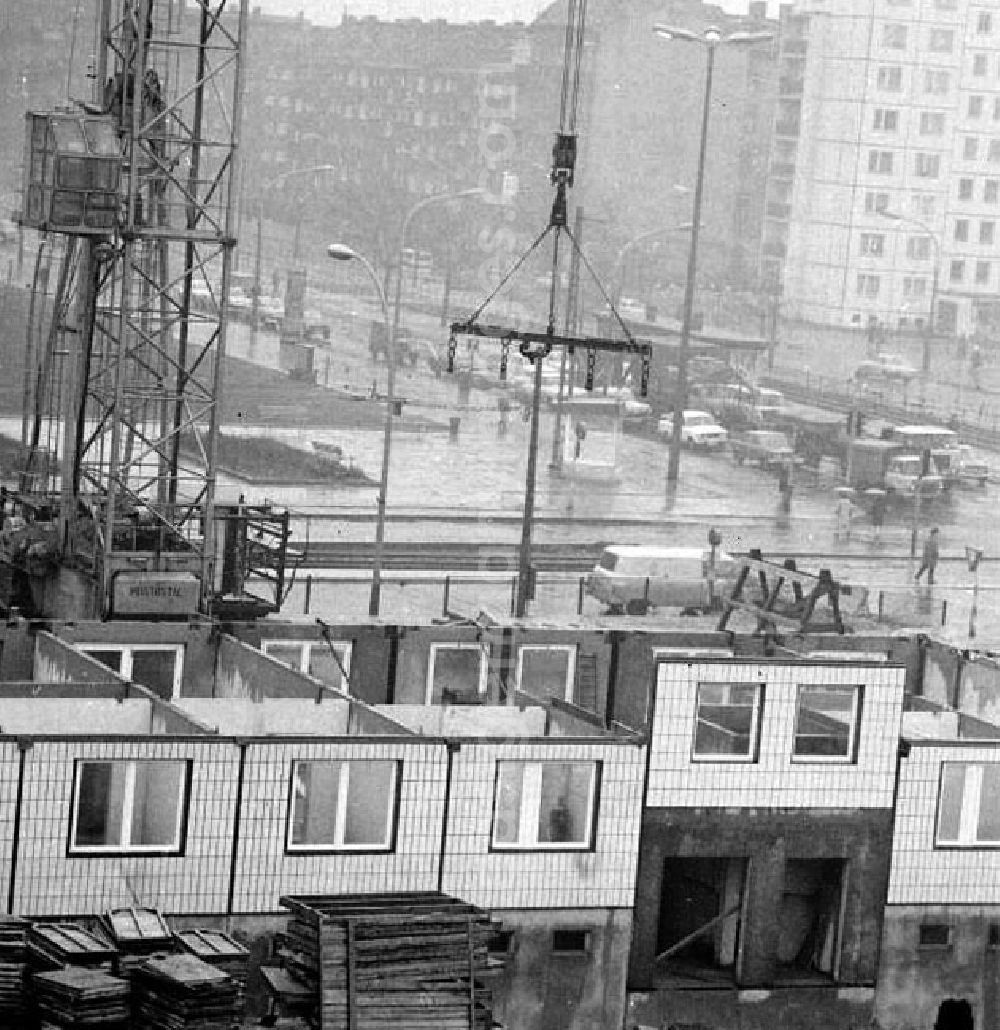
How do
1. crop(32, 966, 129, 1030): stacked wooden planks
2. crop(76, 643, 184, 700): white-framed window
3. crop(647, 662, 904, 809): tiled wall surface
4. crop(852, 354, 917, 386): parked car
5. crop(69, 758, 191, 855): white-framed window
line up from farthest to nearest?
crop(852, 354, 917, 386): parked car
crop(76, 643, 184, 700): white-framed window
crop(647, 662, 904, 809): tiled wall surface
crop(69, 758, 191, 855): white-framed window
crop(32, 966, 129, 1030): stacked wooden planks

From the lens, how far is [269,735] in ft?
56.5

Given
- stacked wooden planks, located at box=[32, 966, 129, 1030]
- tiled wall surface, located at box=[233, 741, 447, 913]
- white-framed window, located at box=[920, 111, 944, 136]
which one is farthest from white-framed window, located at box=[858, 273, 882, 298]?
stacked wooden planks, located at box=[32, 966, 129, 1030]

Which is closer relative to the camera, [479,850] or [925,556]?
[479,850]

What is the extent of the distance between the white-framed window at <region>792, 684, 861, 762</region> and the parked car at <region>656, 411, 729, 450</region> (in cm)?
3005

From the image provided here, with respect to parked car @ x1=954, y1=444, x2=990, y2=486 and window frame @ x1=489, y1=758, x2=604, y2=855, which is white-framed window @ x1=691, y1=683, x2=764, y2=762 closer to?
window frame @ x1=489, y1=758, x2=604, y2=855

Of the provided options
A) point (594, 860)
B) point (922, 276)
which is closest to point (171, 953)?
point (594, 860)

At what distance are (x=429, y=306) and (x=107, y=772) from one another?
44.0 meters

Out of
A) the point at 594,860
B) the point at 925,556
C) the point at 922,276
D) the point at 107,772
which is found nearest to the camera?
the point at 107,772

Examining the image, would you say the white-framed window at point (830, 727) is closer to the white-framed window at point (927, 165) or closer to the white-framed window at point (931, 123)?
the white-framed window at point (927, 165)

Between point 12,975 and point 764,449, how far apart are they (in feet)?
114

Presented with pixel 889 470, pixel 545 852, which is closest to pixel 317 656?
pixel 545 852

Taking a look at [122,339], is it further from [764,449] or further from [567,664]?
[764,449]

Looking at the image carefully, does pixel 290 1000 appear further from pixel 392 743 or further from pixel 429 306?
pixel 429 306

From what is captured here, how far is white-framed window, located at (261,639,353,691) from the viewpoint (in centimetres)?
2144
